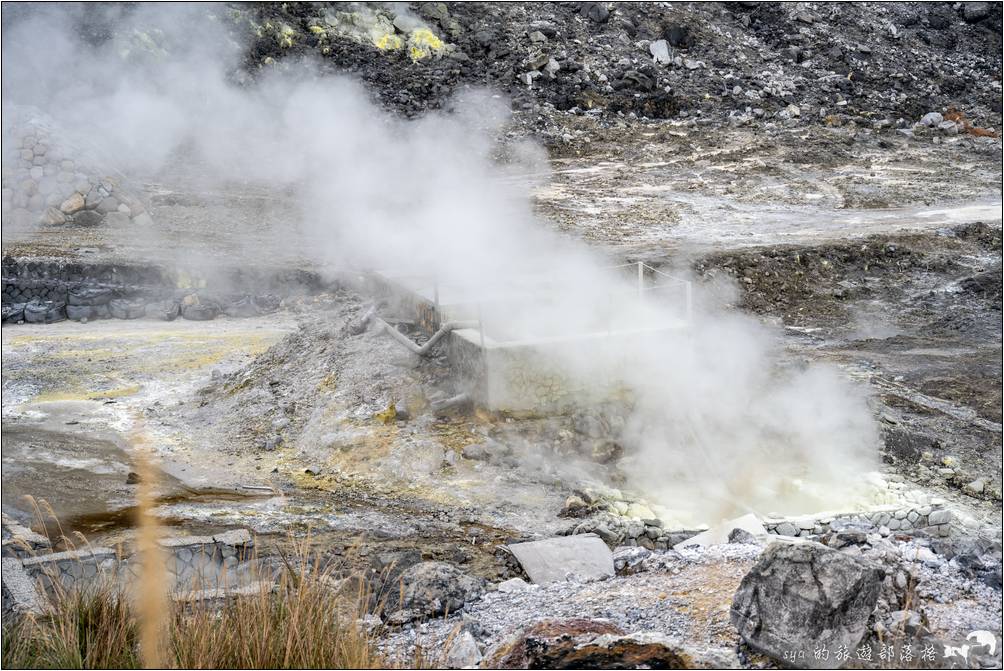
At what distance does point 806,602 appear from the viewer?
395cm

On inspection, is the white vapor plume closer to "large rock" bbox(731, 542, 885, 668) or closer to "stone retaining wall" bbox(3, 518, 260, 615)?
"large rock" bbox(731, 542, 885, 668)

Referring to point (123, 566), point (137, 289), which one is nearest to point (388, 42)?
point (137, 289)

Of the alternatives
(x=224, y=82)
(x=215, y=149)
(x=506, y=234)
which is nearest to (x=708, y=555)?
(x=506, y=234)

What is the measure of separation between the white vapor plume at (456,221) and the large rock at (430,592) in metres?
Answer: 2.21

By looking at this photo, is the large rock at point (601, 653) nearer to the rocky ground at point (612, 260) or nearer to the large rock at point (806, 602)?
the rocky ground at point (612, 260)

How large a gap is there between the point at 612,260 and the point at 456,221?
7.47 feet

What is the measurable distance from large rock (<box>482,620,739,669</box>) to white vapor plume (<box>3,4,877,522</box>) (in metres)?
2.57

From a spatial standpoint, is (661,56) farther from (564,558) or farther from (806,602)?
(806,602)

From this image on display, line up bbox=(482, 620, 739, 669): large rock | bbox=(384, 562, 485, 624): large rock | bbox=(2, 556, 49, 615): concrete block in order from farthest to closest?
bbox=(384, 562, 485, 624): large rock, bbox=(2, 556, 49, 615): concrete block, bbox=(482, 620, 739, 669): large rock

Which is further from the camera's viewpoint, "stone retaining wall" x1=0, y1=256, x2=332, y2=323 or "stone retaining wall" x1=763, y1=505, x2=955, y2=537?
"stone retaining wall" x1=0, y1=256, x2=332, y2=323

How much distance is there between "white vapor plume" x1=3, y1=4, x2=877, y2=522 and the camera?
725 cm

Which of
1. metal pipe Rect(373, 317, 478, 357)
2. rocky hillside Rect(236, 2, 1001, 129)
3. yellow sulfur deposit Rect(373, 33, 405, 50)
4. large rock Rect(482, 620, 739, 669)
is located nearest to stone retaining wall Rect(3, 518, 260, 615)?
large rock Rect(482, 620, 739, 669)

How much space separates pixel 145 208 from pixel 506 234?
6.63m

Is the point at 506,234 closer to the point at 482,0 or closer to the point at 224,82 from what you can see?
the point at 224,82
